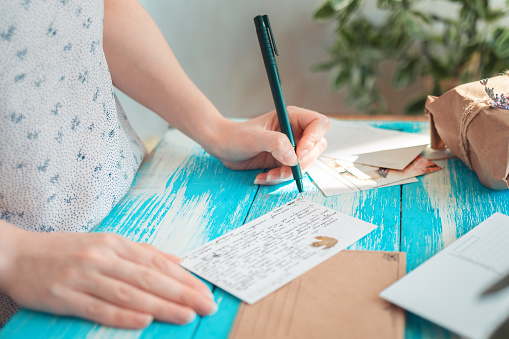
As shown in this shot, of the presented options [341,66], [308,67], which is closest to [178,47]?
[308,67]

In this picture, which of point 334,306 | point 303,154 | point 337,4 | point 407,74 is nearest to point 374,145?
point 303,154

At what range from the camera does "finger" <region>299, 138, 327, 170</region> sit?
0.76m

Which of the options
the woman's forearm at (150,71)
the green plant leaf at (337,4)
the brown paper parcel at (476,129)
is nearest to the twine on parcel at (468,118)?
the brown paper parcel at (476,129)

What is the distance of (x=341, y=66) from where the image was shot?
2.02 meters

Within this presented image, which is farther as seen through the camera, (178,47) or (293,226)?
(178,47)

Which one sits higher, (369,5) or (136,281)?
(136,281)

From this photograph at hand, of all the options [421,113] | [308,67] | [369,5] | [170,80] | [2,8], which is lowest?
[421,113]

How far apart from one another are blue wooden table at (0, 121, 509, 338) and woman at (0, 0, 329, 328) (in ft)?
0.05

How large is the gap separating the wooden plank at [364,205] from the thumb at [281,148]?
5 cm

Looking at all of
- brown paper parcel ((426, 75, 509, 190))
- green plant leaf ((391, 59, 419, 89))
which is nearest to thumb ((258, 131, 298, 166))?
brown paper parcel ((426, 75, 509, 190))

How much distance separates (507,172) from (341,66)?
144 cm

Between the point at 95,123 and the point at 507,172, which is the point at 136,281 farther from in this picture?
the point at 507,172

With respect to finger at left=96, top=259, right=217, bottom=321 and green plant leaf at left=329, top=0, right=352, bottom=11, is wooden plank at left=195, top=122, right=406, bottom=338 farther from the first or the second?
green plant leaf at left=329, top=0, right=352, bottom=11

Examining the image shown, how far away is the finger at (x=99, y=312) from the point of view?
0.47 metres
